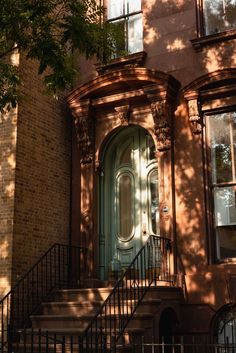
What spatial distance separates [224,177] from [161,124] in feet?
5.22

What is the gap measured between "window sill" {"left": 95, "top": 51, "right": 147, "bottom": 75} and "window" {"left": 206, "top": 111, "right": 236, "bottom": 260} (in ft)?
6.42

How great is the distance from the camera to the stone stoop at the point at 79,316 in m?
8.50

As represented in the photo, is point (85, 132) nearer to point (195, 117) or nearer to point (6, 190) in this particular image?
point (6, 190)

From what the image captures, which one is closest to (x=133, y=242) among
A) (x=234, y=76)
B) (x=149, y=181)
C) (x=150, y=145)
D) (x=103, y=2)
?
(x=149, y=181)

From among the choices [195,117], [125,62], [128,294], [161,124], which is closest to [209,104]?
[195,117]

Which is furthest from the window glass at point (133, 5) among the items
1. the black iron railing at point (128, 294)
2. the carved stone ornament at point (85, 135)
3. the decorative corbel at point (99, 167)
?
the black iron railing at point (128, 294)

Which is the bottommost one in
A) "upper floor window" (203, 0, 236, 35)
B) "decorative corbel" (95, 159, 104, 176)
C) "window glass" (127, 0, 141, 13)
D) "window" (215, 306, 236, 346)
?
"window" (215, 306, 236, 346)

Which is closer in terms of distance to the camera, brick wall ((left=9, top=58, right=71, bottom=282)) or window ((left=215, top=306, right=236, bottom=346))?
window ((left=215, top=306, right=236, bottom=346))

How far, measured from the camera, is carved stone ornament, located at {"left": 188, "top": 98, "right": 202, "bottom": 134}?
10.5 meters

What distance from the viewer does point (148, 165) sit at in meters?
11.5

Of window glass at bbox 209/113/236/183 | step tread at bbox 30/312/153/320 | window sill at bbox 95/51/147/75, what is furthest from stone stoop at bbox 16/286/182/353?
window sill at bbox 95/51/147/75

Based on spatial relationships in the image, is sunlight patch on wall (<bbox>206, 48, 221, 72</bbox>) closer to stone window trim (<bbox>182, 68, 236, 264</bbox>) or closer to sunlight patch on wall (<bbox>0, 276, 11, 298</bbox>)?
stone window trim (<bbox>182, 68, 236, 264</bbox>)

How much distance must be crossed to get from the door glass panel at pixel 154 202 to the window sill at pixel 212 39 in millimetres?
2651

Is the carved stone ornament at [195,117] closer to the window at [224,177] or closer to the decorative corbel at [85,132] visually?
the window at [224,177]
